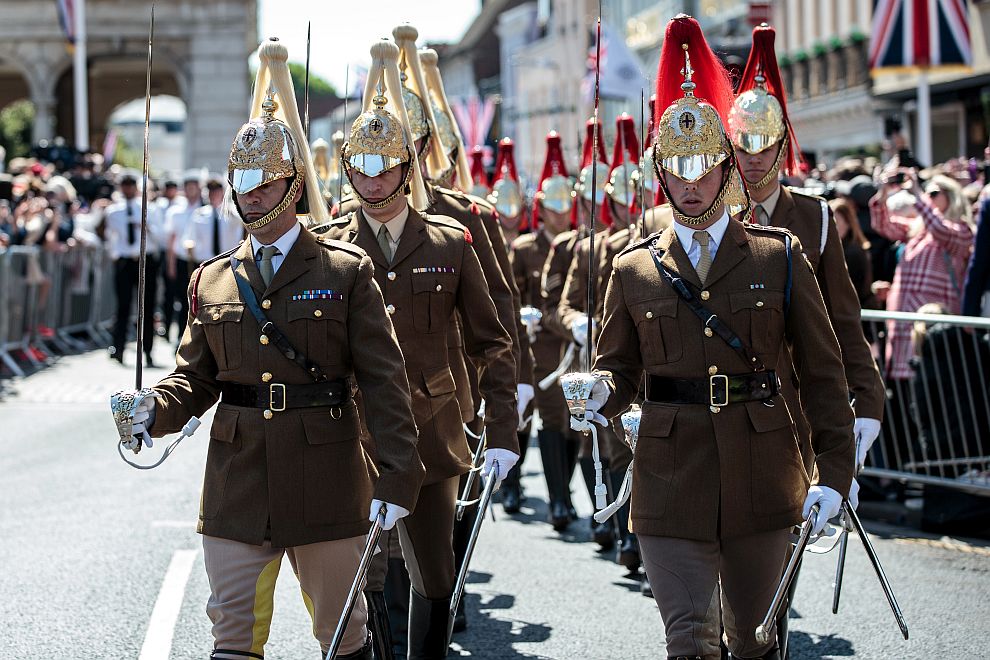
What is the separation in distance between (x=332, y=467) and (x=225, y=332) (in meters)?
0.50

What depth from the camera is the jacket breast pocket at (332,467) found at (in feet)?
16.0

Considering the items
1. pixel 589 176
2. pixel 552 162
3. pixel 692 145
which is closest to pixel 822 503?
pixel 692 145

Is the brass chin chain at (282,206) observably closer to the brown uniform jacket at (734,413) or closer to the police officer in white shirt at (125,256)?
the brown uniform jacket at (734,413)

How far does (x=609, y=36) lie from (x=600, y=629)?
19.3 meters

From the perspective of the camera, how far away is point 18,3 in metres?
45.5

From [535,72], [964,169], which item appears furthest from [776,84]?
[535,72]

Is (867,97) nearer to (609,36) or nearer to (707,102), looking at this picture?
(609,36)

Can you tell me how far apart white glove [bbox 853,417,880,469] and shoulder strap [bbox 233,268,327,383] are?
2086mm

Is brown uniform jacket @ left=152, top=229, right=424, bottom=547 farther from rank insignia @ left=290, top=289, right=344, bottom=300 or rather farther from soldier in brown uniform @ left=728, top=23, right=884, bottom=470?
soldier in brown uniform @ left=728, top=23, right=884, bottom=470

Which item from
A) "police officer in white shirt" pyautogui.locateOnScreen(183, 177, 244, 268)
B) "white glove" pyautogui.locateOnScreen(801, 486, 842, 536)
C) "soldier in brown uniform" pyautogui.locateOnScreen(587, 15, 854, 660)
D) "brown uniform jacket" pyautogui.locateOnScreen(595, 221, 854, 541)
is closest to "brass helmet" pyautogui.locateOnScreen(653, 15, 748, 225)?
"soldier in brown uniform" pyautogui.locateOnScreen(587, 15, 854, 660)

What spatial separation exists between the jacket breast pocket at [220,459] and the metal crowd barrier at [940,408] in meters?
5.42

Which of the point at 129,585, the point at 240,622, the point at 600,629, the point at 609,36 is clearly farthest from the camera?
the point at 609,36

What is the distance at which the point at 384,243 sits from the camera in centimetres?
617

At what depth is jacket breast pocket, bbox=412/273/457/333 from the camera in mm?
6125
